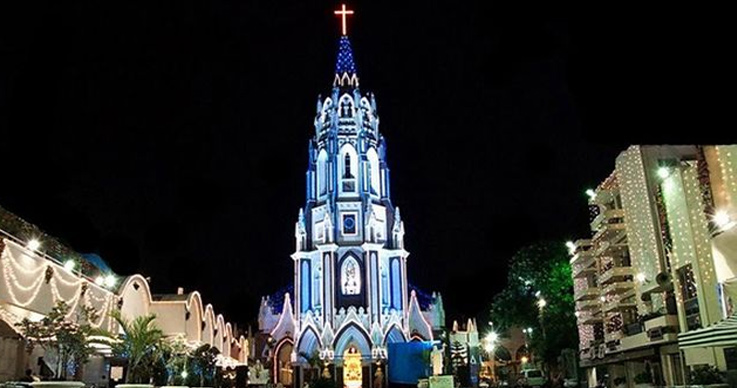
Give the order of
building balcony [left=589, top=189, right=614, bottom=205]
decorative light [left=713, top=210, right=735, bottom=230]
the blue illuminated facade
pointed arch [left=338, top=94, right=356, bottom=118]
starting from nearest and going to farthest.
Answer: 1. decorative light [left=713, top=210, right=735, bottom=230]
2. building balcony [left=589, top=189, right=614, bottom=205]
3. the blue illuminated facade
4. pointed arch [left=338, top=94, right=356, bottom=118]

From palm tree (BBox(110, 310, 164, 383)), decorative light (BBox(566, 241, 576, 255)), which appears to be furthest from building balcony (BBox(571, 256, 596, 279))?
palm tree (BBox(110, 310, 164, 383))

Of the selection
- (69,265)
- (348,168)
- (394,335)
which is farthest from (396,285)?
(69,265)

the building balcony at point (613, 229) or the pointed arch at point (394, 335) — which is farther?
the pointed arch at point (394, 335)

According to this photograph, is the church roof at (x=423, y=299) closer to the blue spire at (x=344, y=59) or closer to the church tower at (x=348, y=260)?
the church tower at (x=348, y=260)

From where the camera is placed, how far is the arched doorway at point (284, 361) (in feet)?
221

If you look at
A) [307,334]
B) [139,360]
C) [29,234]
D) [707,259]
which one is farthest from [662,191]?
[307,334]

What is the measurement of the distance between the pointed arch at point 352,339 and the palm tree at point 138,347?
141 feet

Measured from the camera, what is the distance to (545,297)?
148 feet

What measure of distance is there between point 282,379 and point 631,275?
42240 mm

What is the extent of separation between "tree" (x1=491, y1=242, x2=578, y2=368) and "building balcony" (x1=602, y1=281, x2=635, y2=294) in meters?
9.68

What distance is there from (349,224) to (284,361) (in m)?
15.2

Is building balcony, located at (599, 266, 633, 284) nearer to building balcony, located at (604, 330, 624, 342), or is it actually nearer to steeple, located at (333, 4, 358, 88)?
building balcony, located at (604, 330, 624, 342)

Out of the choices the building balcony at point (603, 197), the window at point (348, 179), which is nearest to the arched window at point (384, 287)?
the window at point (348, 179)

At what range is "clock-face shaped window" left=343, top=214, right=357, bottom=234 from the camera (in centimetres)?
6961
